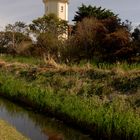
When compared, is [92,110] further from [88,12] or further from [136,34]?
[88,12]

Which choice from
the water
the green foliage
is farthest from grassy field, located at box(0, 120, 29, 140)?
the green foliage

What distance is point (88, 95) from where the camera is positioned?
17281 mm

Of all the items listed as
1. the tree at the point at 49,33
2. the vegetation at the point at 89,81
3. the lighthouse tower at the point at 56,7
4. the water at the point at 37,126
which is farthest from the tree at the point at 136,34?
the lighthouse tower at the point at 56,7

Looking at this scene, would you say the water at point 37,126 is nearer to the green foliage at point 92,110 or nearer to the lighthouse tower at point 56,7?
the green foliage at point 92,110

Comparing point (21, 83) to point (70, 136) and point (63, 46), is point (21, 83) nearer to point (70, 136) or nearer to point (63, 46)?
point (70, 136)

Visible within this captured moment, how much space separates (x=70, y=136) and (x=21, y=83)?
8.62 metres

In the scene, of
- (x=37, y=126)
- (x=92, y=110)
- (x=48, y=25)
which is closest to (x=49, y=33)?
(x=48, y=25)

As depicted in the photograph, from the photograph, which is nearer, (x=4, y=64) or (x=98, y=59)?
(x=98, y=59)

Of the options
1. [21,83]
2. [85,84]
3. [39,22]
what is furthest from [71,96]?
[39,22]

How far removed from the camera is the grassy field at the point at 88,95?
12945 millimetres

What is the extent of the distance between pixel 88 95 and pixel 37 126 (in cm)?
259

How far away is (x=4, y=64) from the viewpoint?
31.8 metres

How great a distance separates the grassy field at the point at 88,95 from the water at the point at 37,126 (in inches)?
13.4

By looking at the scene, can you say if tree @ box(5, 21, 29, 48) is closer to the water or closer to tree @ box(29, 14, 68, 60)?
tree @ box(29, 14, 68, 60)
